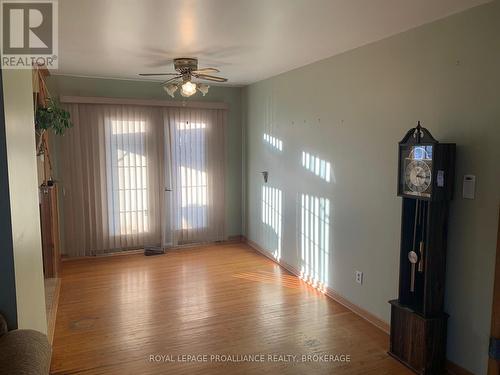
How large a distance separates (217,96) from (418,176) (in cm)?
376

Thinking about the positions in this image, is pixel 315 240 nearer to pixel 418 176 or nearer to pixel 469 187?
pixel 418 176

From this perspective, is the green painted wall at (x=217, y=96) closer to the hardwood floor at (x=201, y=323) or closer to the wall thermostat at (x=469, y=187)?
the hardwood floor at (x=201, y=323)

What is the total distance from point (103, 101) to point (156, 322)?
3.04 m

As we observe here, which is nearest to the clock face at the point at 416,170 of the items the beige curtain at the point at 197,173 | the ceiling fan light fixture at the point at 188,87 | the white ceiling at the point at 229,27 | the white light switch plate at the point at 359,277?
the white ceiling at the point at 229,27

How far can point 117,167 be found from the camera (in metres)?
5.23

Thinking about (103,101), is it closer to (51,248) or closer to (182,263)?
(51,248)

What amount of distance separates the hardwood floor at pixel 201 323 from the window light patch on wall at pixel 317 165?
4.13 feet

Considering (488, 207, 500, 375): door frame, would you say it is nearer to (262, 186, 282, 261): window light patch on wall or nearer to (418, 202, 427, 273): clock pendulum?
(418, 202, 427, 273): clock pendulum

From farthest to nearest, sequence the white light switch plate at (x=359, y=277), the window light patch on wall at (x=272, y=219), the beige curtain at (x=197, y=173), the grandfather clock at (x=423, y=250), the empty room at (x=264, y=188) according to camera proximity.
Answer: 1. the beige curtain at (x=197, y=173)
2. the window light patch on wall at (x=272, y=219)
3. the white light switch plate at (x=359, y=277)
4. the grandfather clock at (x=423, y=250)
5. the empty room at (x=264, y=188)

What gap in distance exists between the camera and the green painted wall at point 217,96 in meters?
4.95

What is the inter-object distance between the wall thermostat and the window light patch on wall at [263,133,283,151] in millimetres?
2593

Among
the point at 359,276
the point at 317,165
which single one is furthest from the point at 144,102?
the point at 359,276

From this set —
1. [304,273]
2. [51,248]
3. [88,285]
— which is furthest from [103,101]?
[304,273]

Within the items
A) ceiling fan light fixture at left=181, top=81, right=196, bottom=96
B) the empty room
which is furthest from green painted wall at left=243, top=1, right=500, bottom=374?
ceiling fan light fixture at left=181, top=81, right=196, bottom=96
